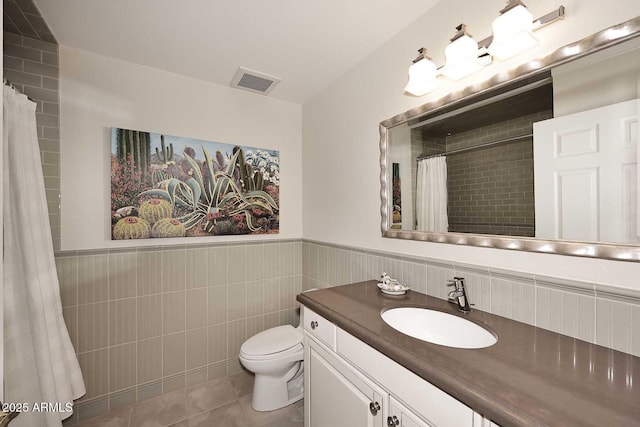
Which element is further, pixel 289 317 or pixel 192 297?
pixel 289 317

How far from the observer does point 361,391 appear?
1114mm

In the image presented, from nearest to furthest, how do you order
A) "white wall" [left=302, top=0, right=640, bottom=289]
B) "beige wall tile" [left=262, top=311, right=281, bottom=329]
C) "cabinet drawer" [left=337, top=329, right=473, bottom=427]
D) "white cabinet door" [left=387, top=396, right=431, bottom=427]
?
1. "cabinet drawer" [left=337, top=329, right=473, bottom=427]
2. "white cabinet door" [left=387, top=396, right=431, bottom=427]
3. "white wall" [left=302, top=0, right=640, bottom=289]
4. "beige wall tile" [left=262, top=311, right=281, bottom=329]

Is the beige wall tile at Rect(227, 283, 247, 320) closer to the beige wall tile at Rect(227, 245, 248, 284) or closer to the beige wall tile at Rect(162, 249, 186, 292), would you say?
the beige wall tile at Rect(227, 245, 248, 284)

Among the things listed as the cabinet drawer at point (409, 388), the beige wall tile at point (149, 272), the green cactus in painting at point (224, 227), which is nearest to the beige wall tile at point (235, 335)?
the beige wall tile at point (149, 272)

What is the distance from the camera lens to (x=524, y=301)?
1120mm

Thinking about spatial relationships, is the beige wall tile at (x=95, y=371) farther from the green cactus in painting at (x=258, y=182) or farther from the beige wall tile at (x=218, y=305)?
the green cactus in painting at (x=258, y=182)

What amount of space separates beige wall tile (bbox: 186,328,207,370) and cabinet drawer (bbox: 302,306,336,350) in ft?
3.69

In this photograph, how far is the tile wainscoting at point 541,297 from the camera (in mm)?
888

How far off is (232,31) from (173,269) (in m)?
1.66

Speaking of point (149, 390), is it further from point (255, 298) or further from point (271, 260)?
point (271, 260)

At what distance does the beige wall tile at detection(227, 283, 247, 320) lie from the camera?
232 cm

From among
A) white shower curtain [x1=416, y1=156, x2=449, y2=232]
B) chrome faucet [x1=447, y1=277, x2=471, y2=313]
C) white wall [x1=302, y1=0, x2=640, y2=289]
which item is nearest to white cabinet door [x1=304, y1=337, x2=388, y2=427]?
chrome faucet [x1=447, y1=277, x2=471, y2=313]

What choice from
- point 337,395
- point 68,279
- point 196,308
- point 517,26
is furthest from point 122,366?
point 517,26

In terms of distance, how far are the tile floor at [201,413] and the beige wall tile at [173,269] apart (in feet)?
2.53
